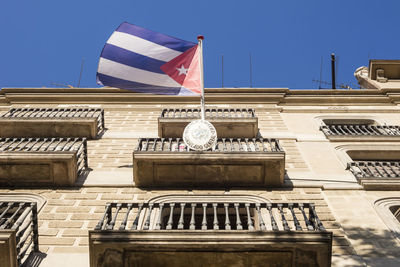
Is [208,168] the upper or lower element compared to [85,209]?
upper

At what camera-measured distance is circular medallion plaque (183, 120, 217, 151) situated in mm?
9992

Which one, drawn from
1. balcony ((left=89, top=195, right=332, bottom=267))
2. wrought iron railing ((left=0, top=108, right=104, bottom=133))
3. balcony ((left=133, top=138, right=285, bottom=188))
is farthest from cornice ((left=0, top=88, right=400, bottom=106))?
balcony ((left=89, top=195, right=332, bottom=267))

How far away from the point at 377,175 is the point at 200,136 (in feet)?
17.1

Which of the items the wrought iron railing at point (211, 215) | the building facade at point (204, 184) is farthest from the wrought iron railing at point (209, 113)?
the wrought iron railing at point (211, 215)

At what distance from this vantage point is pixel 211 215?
923cm

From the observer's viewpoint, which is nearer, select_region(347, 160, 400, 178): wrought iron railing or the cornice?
select_region(347, 160, 400, 178): wrought iron railing

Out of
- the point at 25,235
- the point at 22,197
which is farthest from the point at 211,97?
the point at 25,235

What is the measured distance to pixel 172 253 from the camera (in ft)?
21.3

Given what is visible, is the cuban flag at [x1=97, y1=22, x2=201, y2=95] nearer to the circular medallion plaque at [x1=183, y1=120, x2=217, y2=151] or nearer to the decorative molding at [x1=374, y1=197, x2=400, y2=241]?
the circular medallion plaque at [x1=183, y1=120, x2=217, y2=151]

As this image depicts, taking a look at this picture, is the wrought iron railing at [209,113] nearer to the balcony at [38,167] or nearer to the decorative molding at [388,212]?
the balcony at [38,167]

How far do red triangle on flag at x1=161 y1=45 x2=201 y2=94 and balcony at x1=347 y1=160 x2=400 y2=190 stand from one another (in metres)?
5.03

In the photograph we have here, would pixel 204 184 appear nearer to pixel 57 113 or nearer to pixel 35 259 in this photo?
pixel 35 259

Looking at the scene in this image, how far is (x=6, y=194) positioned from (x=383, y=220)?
9.04 m

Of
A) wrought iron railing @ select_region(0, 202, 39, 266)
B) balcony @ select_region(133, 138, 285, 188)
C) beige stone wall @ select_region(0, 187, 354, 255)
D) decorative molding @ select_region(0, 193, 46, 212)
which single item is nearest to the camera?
wrought iron railing @ select_region(0, 202, 39, 266)
